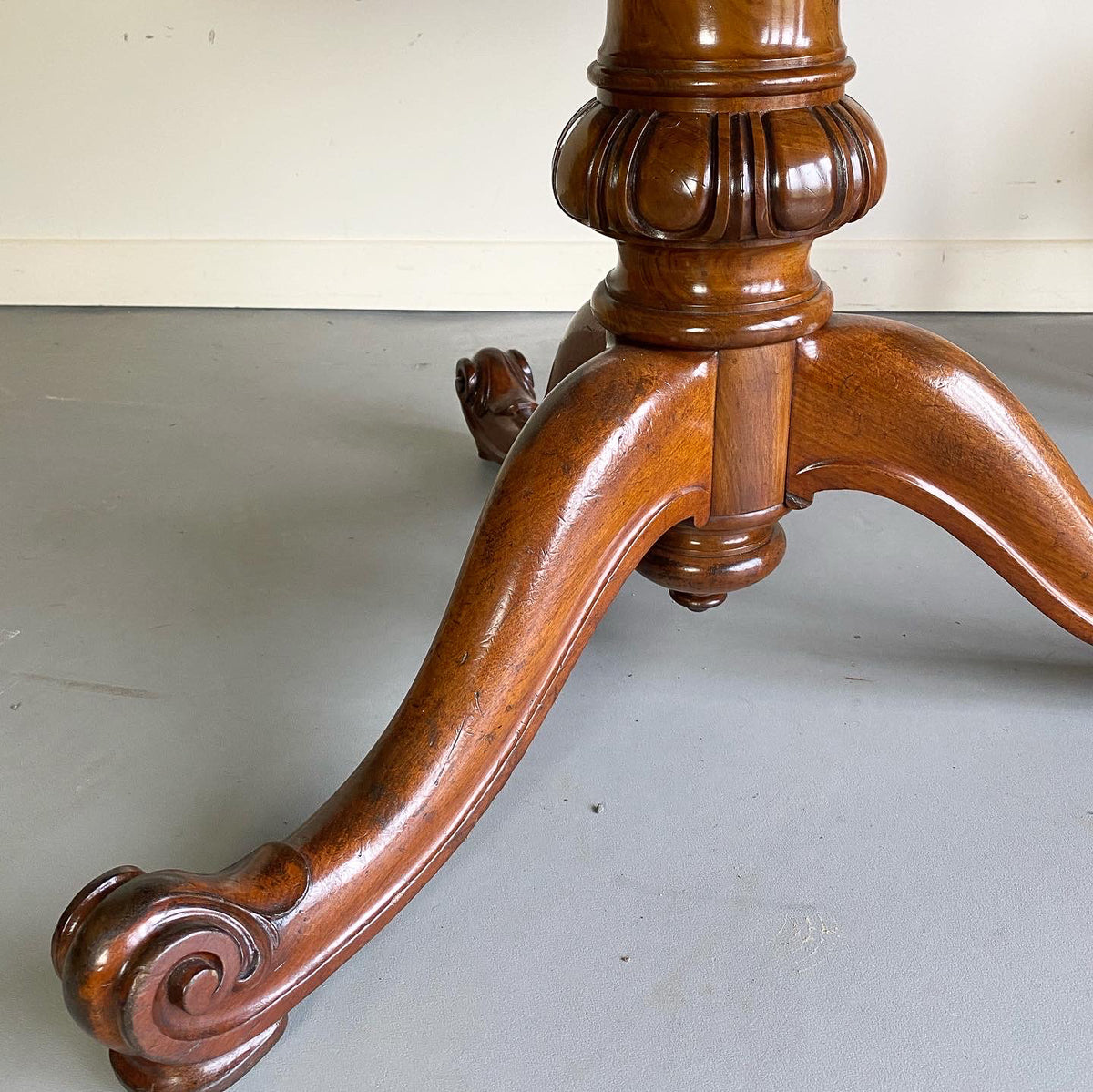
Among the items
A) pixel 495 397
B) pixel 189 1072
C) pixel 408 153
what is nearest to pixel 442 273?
pixel 408 153

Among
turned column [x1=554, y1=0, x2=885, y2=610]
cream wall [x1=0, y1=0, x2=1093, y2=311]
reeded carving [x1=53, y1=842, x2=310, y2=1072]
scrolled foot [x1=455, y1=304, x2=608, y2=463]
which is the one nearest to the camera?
reeded carving [x1=53, y1=842, x2=310, y2=1072]

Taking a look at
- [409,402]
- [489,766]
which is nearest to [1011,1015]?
[489,766]

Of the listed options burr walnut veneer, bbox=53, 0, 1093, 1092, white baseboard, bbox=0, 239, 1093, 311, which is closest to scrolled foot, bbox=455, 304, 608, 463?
burr walnut veneer, bbox=53, 0, 1093, 1092

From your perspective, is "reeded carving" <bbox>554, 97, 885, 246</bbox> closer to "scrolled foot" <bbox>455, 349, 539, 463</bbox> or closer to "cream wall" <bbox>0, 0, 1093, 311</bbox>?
"scrolled foot" <bbox>455, 349, 539, 463</bbox>

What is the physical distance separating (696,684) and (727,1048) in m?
0.28

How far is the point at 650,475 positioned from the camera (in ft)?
2.02

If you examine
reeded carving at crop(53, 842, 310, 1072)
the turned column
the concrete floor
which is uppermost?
the turned column

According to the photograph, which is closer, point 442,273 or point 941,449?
point 941,449

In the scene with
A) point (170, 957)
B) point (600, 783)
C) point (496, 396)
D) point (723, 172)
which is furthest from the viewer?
point (496, 396)

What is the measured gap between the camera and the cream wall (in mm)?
1461

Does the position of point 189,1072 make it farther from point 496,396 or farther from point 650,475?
point 496,396

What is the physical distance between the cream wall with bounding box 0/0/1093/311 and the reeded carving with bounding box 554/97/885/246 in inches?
37.4

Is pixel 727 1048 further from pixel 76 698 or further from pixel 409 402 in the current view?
pixel 409 402

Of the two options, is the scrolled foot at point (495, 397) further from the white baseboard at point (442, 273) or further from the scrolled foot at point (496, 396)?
the white baseboard at point (442, 273)
